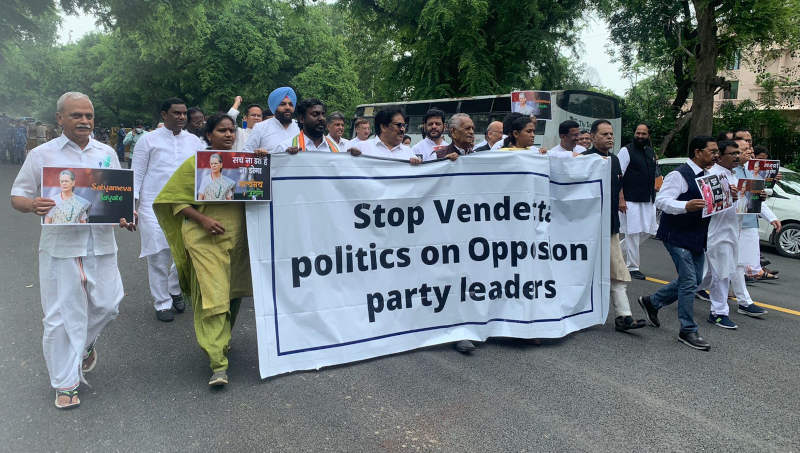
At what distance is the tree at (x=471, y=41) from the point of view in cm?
1927

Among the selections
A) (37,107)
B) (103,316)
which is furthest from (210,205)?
(37,107)

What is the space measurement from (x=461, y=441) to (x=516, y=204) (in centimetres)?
227

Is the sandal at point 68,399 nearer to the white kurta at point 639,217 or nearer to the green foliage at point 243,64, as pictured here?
the white kurta at point 639,217

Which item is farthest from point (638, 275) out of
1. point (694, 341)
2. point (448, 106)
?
point (448, 106)

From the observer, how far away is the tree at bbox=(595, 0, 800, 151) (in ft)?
49.5

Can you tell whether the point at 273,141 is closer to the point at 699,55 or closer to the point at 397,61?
the point at 699,55

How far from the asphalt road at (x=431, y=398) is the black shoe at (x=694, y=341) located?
73 mm

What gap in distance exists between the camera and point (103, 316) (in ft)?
13.0

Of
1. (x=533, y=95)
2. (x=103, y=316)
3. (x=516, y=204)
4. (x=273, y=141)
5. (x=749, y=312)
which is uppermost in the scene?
(x=533, y=95)

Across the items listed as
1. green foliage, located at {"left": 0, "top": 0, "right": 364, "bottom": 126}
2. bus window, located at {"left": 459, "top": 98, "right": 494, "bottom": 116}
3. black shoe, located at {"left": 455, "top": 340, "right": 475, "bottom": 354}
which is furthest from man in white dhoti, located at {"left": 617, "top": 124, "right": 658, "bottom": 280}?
green foliage, located at {"left": 0, "top": 0, "right": 364, "bottom": 126}

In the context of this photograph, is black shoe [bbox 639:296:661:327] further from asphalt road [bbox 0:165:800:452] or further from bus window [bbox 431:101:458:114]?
bus window [bbox 431:101:458:114]

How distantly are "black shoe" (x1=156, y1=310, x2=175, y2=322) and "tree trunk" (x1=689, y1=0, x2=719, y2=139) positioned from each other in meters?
15.9

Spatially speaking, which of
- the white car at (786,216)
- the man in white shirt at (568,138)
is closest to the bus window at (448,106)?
the white car at (786,216)

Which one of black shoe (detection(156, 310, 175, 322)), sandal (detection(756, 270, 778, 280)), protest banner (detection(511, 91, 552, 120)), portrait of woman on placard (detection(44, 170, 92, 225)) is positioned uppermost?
protest banner (detection(511, 91, 552, 120))
